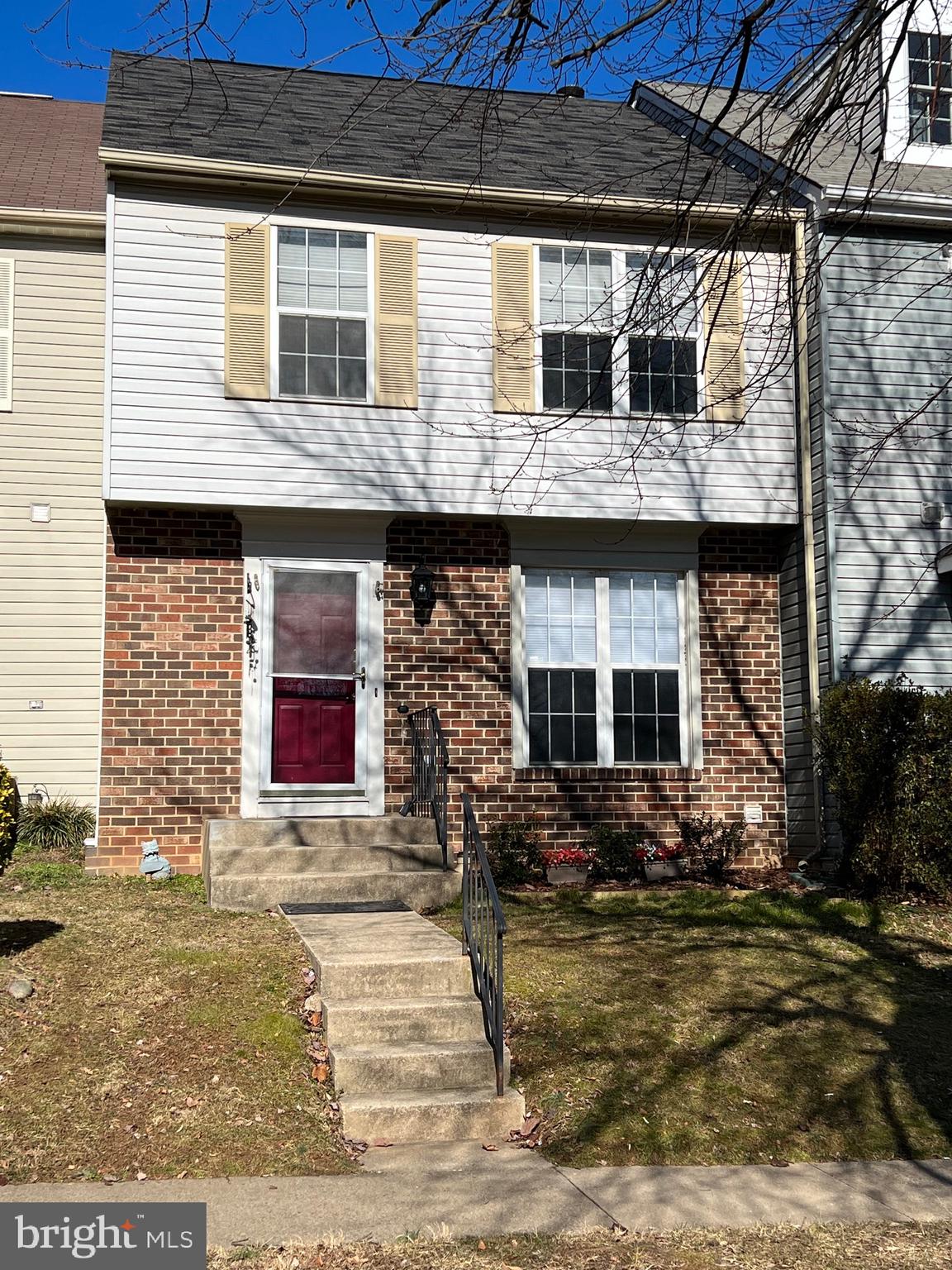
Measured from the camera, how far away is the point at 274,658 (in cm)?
1127

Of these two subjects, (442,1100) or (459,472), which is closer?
(442,1100)

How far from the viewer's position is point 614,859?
11188 millimetres

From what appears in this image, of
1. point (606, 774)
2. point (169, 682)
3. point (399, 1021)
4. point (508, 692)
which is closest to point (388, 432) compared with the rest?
point (508, 692)

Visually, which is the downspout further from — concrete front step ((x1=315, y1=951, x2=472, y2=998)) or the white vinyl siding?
concrete front step ((x1=315, y1=951, x2=472, y2=998))

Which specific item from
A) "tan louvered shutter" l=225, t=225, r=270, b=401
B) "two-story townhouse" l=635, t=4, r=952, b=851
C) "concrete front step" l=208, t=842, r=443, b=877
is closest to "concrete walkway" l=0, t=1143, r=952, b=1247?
"concrete front step" l=208, t=842, r=443, b=877

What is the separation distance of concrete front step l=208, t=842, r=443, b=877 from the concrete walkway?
3.98 meters

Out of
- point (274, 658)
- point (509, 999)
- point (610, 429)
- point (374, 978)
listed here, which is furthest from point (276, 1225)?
point (610, 429)

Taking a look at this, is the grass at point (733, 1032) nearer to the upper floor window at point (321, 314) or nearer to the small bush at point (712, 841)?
the small bush at point (712, 841)

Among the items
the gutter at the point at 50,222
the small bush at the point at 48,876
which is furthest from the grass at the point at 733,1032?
the gutter at the point at 50,222

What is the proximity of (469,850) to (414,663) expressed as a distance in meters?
3.56

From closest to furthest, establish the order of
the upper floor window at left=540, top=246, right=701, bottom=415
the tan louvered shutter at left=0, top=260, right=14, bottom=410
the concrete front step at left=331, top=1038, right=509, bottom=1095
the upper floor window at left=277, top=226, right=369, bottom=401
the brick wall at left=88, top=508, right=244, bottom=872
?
the concrete front step at left=331, top=1038, right=509, bottom=1095 → the brick wall at left=88, top=508, right=244, bottom=872 → the upper floor window at left=277, top=226, right=369, bottom=401 → the upper floor window at left=540, top=246, right=701, bottom=415 → the tan louvered shutter at left=0, top=260, right=14, bottom=410

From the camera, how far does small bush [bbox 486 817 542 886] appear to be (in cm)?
1093

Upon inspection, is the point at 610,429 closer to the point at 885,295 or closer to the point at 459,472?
the point at 459,472

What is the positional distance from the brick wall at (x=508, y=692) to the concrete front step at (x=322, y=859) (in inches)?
48.8
